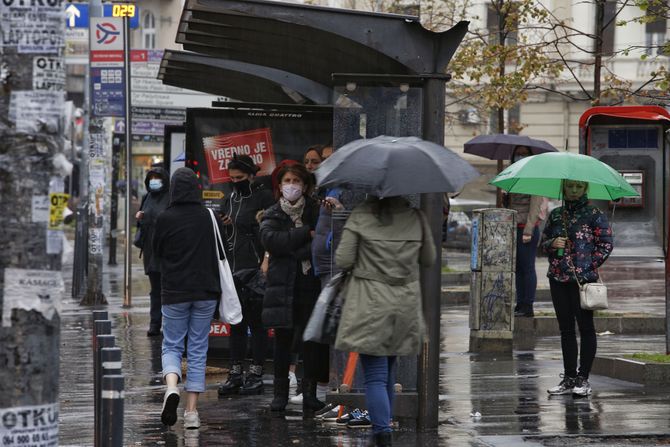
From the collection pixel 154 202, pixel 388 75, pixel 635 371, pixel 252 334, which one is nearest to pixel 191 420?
pixel 252 334

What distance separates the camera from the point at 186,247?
30.9ft

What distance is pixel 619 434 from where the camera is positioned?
8969mm

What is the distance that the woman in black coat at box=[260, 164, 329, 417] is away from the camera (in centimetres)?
984

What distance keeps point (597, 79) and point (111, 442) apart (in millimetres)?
11908

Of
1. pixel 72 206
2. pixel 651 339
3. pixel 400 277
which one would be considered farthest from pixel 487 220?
pixel 72 206

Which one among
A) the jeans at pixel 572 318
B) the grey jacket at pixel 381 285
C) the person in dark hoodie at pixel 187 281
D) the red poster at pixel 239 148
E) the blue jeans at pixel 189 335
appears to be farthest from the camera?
the red poster at pixel 239 148

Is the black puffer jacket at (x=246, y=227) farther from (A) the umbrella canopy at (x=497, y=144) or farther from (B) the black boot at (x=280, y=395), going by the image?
(A) the umbrella canopy at (x=497, y=144)

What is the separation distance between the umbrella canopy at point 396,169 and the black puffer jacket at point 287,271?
1739 millimetres

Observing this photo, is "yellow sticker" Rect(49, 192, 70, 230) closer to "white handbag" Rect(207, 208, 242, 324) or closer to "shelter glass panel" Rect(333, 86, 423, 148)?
"shelter glass panel" Rect(333, 86, 423, 148)

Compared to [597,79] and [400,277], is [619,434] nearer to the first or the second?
[400,277]

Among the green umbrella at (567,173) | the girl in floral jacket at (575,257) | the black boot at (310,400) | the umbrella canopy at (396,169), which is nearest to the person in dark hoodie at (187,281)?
the black boot at (310,400)

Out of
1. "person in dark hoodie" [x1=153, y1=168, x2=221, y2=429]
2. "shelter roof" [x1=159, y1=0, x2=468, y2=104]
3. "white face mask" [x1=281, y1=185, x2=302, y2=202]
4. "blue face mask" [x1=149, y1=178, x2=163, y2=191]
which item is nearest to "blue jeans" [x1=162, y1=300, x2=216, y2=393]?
"person in dark hoodie" [x1=153, y1=168, x2=221, y2=429]

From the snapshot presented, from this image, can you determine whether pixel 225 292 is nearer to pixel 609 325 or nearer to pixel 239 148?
pixel 239 148

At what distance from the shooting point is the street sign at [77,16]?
93.5 ft
